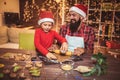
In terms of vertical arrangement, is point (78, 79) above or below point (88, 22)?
below

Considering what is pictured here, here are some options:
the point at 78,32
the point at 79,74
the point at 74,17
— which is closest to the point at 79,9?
the point at 74,17

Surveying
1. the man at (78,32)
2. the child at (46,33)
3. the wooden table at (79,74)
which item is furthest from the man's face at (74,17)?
the wooden table at (79,74)

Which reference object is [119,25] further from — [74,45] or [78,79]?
[78,79]

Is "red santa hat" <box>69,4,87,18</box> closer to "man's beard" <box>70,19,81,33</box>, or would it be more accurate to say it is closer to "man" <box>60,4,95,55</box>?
"man" <box>60,4,95,55</box>

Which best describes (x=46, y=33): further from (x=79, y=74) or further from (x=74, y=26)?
(x=79, y=74)

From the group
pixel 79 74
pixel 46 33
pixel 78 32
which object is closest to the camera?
pixel 79 74

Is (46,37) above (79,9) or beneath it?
beneath

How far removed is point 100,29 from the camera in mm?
4531

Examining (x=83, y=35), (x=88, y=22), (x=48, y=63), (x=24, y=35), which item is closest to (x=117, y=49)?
(x=88, y=22)

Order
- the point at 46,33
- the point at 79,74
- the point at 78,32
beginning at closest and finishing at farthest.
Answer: the point at 79,74 → the point at 46,33 → the point at 78,32

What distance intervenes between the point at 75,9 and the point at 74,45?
1.61 ft


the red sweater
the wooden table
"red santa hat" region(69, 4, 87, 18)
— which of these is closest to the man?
"red santa hat" region(69, 4, 87, 18)

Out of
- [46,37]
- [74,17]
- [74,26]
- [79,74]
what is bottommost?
[79,74]

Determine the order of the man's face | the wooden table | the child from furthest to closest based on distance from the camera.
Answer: the man's face → the child → the wooden table
